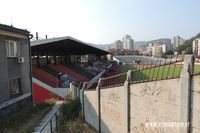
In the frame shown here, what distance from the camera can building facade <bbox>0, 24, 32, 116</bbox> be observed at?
1527 cm

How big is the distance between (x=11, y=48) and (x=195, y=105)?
43.5 ft

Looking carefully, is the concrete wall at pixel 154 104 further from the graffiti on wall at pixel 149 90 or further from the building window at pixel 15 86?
the building window at pixel 15 86

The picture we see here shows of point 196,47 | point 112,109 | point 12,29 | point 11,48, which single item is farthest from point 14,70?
point 196,47

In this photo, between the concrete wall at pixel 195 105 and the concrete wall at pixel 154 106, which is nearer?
the concrete wall at pixel 195 105

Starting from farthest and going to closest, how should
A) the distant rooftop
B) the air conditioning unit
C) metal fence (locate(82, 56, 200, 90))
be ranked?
the air conditioning unit
the distant rooftop
metal fence (locate(82, 56, 200, 90))

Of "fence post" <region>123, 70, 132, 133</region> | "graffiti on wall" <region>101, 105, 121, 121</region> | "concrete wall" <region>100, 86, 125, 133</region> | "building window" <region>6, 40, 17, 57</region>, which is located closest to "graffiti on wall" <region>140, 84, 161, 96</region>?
"fence post" <region>123, 70, 132, 133</region>

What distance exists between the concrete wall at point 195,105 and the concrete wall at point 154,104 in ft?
1.71

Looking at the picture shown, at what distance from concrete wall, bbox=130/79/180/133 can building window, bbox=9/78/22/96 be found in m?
9.63

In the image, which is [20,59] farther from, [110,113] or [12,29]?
[110,113]

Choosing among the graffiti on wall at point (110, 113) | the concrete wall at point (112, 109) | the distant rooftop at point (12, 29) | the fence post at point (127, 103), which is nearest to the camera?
the fence post at point (127, 103)

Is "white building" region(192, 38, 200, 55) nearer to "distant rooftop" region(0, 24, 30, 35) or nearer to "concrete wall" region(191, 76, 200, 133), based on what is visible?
"concrete wall" region(191, 76, 200, 133)

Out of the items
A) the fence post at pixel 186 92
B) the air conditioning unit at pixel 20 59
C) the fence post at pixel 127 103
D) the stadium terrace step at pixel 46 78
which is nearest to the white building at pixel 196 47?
the fence post at pixel 186 92

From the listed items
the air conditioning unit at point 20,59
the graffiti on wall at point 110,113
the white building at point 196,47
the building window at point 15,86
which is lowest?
the graffiti on wall at point 110,113

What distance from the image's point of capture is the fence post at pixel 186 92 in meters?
6.86
